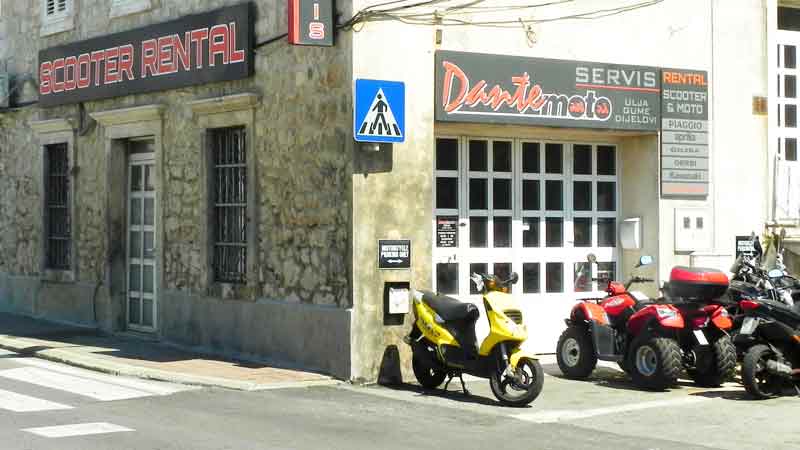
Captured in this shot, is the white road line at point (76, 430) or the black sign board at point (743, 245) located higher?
the black sign board at point (743, 245)

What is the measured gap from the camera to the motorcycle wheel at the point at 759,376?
11281 mm

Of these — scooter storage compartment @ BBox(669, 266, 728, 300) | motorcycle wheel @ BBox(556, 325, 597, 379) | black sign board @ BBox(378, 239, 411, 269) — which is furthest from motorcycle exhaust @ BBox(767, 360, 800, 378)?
black sign board @ BBox(378, 239, 411, 269)

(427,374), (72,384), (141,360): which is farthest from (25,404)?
(427,374)

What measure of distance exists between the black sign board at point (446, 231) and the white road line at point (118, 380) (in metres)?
3.33

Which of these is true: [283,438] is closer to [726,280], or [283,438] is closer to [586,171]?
[726,280]

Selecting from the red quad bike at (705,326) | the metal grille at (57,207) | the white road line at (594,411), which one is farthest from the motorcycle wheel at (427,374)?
the metal grille at (57,207)

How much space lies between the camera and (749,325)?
11680 mm

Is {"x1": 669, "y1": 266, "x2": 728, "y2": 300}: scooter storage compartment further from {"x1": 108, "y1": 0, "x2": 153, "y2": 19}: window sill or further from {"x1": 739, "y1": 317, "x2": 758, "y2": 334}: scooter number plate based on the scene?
{"x1": 108, "y1": 0, "x2": 153, "y2": 19}: window sill

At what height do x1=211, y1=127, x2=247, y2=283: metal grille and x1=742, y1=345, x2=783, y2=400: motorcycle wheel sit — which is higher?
x1=211, y1=127, x2=247, y2=283: metal grille

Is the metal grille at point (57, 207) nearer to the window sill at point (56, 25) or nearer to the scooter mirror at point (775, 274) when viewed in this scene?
the window sill at point (56, 25)

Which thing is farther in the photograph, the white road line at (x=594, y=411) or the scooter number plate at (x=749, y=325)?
the scooter number plate at (x=749, y=325)

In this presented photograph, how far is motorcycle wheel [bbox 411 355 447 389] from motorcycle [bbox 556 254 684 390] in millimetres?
1589

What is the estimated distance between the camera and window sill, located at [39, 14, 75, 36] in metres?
17.9

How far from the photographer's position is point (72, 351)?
14.6 m
